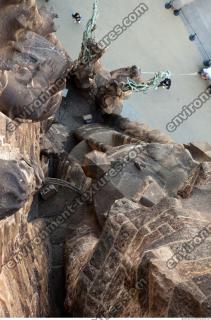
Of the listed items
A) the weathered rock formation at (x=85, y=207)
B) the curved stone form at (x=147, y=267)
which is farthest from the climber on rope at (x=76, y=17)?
the curved stone form at (x=147, y=267)

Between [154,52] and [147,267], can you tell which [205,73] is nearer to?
[154,52]

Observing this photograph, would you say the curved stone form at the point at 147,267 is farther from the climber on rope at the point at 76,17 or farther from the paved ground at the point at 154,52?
the climber on rope at the point at 76,17

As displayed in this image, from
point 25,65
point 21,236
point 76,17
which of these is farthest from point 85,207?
point 76,17

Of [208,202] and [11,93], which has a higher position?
[11,93]

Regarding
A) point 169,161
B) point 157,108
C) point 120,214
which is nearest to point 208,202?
point 120,214

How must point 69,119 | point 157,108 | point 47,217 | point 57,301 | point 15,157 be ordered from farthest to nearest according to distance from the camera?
point 157,108 → point 69,119 → point 47,217 → point 57,301 → point 15,157

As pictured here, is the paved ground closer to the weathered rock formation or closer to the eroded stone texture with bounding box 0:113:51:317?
the weathered rock formation

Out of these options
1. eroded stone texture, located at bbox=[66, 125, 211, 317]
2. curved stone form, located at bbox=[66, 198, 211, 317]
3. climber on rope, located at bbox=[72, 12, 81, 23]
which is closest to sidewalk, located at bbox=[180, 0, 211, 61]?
climber on rope, located at bbox=[72, 12, 81, 23]

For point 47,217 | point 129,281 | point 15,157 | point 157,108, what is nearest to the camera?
point 15,157

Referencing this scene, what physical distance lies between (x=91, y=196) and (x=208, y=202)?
1452 millimetres

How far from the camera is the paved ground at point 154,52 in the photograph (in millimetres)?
8883

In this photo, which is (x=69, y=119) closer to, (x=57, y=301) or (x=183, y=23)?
(x=57, y=301)

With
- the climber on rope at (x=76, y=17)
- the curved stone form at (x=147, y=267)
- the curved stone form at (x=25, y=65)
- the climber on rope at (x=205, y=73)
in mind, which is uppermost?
the climber on rope at (x=76, y=17)

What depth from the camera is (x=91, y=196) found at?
484 centimetres
